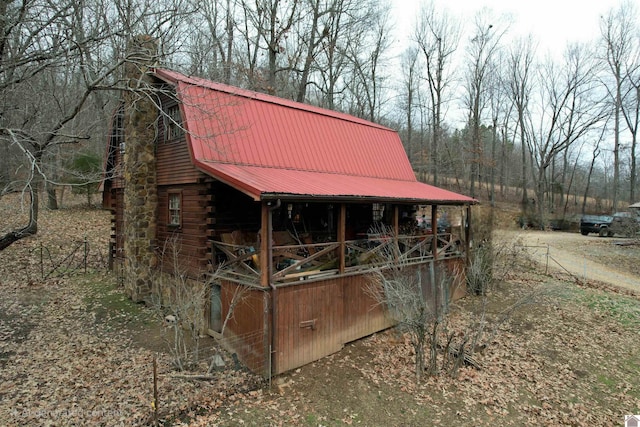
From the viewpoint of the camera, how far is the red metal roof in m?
8.41

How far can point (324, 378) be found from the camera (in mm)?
7535

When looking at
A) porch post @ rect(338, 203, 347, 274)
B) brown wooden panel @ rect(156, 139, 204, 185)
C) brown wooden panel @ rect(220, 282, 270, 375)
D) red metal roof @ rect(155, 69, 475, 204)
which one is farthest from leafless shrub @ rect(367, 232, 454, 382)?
brown wooden panel @ rect(156, 139, 204, 185)

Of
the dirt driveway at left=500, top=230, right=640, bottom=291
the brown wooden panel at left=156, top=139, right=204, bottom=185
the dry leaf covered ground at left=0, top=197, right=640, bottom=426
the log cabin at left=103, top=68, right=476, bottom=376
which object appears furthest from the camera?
the dirt driveway at left=500, top=230, right=640, bottom=291

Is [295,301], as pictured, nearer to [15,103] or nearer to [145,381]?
[145,381]

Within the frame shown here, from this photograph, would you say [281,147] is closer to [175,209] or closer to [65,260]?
[175,209]

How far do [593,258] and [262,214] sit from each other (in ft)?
66.8

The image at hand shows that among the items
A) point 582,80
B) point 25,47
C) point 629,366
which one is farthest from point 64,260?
point 582,80

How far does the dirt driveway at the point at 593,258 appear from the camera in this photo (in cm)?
1670

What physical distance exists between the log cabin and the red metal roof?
4 centimetres

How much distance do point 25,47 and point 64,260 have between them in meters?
9.72

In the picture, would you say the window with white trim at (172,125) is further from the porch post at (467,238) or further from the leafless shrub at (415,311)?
the porch post at (467,238)

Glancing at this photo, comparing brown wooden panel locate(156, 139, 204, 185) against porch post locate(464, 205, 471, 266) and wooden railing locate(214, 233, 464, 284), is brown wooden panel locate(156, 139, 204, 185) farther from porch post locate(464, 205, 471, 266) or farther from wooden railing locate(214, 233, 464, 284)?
porch post locate(464, 205, 471, 266)

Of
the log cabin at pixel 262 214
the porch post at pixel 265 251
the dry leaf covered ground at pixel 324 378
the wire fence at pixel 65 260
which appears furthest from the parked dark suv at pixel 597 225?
the wire fence at pixel 65 260

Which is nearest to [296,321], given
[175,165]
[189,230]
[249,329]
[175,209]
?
[249,329]
